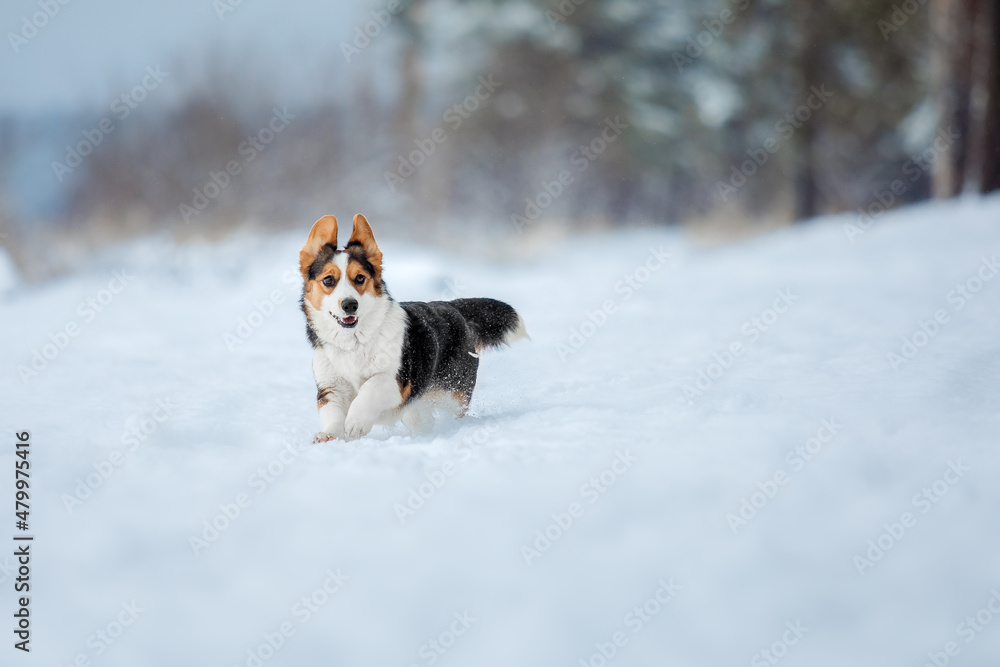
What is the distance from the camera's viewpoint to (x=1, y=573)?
234 centimetres

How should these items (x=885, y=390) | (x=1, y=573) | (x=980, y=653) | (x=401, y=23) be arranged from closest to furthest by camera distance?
1. (x=980, y=653)
2. (x=1, y=573)
3. (x=885, y=390)
4. (x=401, y=23)

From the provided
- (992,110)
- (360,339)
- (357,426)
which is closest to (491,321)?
(360,339)

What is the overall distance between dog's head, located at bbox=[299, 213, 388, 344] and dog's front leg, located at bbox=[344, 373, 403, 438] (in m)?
0.20

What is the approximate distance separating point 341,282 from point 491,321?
3.29 feet

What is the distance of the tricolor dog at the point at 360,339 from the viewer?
9.62 feet

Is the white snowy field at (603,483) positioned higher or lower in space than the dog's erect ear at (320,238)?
lower

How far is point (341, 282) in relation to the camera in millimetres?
2891

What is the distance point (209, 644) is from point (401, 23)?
1178 centimetres

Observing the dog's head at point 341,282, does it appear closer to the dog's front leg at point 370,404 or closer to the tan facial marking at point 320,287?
the tan facial marking at point 320,287

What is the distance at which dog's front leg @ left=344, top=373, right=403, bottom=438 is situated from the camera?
2961 millimetres

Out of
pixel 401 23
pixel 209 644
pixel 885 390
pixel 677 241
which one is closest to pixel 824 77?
pixel 677 241

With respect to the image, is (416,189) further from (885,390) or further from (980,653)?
(980,653)

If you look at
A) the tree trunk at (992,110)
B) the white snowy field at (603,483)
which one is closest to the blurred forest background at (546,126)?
the tree trunk at (992,110)

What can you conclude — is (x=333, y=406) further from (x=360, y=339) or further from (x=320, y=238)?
(x=320, y=238)
